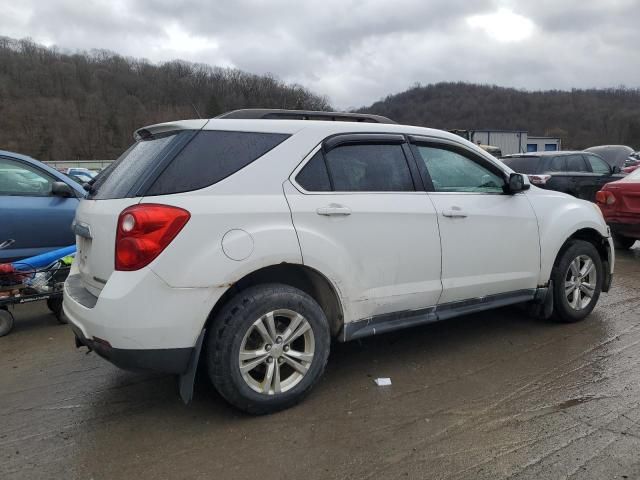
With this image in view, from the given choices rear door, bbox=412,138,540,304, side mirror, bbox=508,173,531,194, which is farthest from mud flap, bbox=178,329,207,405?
side mirror, bbox=508,173,531,194

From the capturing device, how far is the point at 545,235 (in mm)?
4320

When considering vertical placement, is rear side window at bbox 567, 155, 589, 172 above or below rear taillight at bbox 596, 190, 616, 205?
above

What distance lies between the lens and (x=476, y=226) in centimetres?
387

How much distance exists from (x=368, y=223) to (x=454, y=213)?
2.58 ft

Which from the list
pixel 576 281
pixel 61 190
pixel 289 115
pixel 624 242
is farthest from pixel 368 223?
pixel 624 242

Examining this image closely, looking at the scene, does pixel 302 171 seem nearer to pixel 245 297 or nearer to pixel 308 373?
pixel 245 297

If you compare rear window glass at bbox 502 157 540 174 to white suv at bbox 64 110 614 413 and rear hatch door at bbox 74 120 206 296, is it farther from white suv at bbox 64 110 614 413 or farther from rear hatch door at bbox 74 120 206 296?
rear hatch door at bbox 74 120 206 296

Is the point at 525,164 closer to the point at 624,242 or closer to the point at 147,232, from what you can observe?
the point at 624,242

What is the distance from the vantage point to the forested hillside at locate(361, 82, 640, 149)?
73438 millimetres

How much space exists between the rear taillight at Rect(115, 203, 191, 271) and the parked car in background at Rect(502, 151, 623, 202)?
8842 millimetres

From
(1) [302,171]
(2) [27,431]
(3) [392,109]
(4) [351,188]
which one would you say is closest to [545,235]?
(4) [351,188]

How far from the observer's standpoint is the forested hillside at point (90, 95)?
90.6 m

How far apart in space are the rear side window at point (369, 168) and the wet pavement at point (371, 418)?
1.34 m

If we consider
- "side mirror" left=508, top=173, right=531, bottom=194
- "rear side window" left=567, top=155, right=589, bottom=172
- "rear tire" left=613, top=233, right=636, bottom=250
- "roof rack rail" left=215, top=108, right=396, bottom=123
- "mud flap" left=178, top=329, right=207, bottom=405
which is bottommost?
"rear tire" left=613, top=233, right=636, bottom=250
